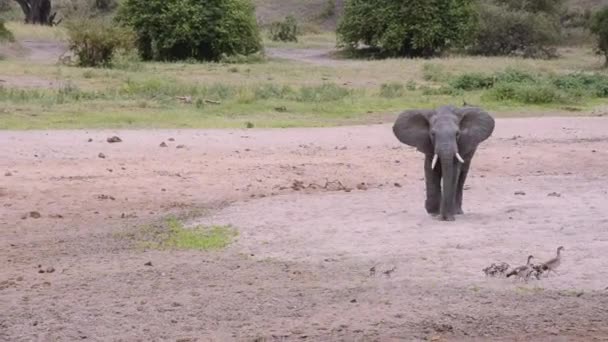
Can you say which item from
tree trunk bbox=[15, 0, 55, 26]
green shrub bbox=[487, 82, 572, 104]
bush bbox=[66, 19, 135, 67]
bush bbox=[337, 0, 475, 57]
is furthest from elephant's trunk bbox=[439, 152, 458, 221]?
tree trunk bbox=[15, 0, 55, 26]

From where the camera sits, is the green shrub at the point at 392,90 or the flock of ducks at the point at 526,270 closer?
the flock of ducks at the point at 526,270

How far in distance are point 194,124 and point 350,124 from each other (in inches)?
111

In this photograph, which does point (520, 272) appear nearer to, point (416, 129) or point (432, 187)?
point (432, 187)

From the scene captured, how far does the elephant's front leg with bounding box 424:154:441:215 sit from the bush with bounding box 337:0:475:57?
29651 mm

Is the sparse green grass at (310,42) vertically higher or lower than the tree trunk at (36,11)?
lower

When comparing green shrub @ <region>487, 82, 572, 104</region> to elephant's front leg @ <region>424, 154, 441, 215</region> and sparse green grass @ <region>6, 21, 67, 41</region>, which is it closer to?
elephant's front leg @ <region>424, 154, 441, 215</region>

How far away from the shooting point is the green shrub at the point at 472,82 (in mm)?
24391

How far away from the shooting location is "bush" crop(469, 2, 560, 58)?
39.6 meters

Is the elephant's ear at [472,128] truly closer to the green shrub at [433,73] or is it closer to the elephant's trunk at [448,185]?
the elephant's trunk at [448,185]

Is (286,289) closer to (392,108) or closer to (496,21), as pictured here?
(392,108)

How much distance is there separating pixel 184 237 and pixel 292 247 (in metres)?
1.13

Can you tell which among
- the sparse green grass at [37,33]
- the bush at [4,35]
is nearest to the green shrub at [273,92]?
the bush at [4,35]

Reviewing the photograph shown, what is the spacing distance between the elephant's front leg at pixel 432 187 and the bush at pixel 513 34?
30737 millimetres

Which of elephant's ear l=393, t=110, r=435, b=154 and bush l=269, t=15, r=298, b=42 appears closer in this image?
elephant's ear l=393, t=110, r=435, b=154
